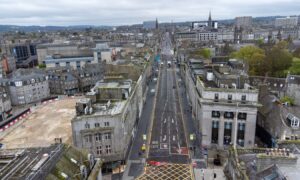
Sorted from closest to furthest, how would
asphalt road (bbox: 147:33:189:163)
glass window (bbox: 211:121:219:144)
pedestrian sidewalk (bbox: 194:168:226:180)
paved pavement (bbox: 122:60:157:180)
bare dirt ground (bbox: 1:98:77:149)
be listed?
1. pedestrian sidewalk (bbox: 194:168:226:180)
2. paved pavement (bbox: 122:60:157:180)
3. glass window (bbox: 211:121:219:144)
4. asphalt road (bbox: 147:33:189:163)
5. bare dirt ground (bbox: 1:98:77:149)

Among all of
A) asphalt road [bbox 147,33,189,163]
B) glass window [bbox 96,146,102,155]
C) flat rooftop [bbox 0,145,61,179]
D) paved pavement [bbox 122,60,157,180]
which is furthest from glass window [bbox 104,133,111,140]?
flat rooftop [bbox 0,145,61,179]

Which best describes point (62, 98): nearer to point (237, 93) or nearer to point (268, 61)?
point (237, 93)

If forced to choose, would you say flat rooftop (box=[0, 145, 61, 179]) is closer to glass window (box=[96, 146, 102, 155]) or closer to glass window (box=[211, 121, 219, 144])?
glass window (box=[96, 146, 102, 155])

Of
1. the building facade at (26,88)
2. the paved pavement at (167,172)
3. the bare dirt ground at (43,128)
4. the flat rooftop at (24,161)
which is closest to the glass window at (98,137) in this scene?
the paved pavement at (167,172)

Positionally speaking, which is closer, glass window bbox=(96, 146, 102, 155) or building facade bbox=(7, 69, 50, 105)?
glass window bbox=(96, 146, 102, 155)

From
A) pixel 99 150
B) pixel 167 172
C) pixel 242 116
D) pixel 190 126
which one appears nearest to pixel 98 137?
pixel 99 150

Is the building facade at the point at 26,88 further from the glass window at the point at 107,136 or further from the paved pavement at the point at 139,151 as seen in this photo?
the glass window at the point at 107,136

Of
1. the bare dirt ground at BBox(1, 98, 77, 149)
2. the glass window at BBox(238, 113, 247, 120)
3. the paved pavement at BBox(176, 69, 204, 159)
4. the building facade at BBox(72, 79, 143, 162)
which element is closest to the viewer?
the building facade at BBox(72, 79, 143, 162)

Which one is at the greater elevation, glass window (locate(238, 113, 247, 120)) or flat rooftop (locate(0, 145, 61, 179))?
flat rooftop (locate(0, 145, 61, 179))
